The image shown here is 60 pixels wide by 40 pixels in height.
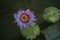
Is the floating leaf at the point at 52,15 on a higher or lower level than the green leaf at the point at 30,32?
higher

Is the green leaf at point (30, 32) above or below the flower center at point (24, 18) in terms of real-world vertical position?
below

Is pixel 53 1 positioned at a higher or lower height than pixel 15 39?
higher

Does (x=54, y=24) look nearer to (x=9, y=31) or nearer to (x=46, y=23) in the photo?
(x=46, y=23)

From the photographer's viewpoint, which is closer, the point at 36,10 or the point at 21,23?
the point at 21,23

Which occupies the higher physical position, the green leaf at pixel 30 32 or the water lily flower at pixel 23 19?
the water lily flower at pixel 23 19

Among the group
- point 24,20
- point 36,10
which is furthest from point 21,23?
point 36,10

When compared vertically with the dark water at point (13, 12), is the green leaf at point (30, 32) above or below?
below

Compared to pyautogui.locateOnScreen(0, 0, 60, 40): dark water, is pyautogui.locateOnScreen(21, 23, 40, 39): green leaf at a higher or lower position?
lower
